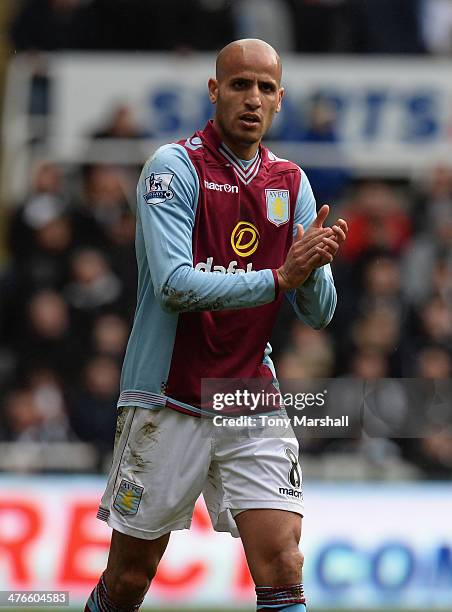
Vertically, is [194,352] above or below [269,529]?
above

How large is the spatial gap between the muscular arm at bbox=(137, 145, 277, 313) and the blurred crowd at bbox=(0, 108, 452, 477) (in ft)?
16.2

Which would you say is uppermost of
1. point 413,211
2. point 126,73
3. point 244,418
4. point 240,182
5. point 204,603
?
point 126,73

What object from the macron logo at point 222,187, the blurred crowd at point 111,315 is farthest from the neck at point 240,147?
the blurred crowd at point 111,315

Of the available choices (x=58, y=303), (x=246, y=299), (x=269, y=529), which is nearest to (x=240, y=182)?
(x=246, y=299)

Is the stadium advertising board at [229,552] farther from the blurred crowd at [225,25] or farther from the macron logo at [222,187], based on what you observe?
the blurred crowd at [225,25]

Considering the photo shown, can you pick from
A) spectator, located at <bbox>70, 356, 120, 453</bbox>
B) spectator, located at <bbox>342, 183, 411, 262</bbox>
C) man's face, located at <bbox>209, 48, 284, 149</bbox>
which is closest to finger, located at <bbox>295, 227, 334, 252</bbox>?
man's face, located at <bbox>209, 48, 284, 149</bbox>

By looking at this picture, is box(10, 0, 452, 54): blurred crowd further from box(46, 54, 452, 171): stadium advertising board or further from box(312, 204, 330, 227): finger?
box(312, 204, 330, 227): finger

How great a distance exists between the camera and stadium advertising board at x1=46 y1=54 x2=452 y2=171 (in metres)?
13.4

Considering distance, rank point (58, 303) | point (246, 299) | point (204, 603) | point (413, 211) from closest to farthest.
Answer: point (246, 299) < point (204, 603) < point (58, 303) < point (413, 211)

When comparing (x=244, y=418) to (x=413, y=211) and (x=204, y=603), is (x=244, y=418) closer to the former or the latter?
(x=204, y=603)

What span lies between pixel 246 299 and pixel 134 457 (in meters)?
0.81

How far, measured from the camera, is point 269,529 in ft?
17.3

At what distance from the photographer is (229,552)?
28.6ft

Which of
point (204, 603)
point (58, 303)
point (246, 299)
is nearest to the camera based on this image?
point (246, 299)
